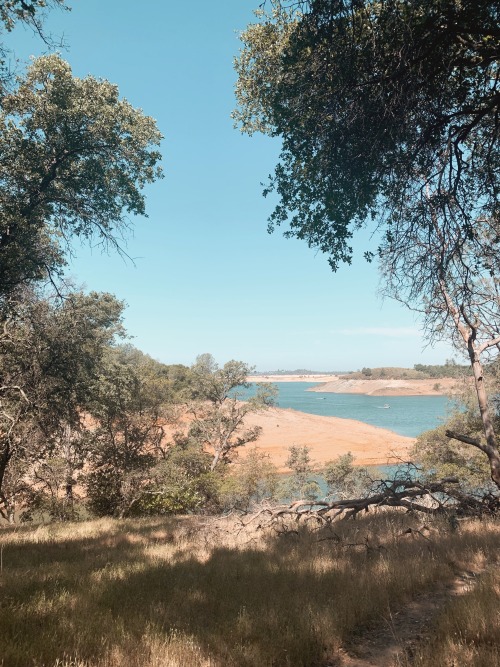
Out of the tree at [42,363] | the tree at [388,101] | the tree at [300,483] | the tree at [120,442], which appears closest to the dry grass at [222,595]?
the tree at [42,363]

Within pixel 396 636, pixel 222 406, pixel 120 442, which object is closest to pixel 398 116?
pixel 396 636

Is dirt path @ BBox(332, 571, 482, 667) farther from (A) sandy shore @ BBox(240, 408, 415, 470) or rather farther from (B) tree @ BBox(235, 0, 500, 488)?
(A) sandy shore @ BBox(240, 408, 415, 470)

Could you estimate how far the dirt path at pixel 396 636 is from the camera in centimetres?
374

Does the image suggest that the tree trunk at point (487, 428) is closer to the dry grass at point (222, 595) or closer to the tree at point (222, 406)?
the dry grass at point (222, 595)

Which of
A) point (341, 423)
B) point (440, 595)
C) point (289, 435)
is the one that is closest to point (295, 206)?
point (440, 595)

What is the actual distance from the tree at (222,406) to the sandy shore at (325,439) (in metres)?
18.7

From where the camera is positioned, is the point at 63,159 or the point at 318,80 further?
the point at 63,159

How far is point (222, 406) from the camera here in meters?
32.0

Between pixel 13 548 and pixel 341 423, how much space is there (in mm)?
82743

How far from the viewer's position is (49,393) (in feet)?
38.0

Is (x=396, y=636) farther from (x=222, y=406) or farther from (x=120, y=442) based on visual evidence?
(x=222, y=406)

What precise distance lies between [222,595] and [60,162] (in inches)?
380

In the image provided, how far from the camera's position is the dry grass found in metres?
3.59

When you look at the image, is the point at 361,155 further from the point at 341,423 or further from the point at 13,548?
the point at 341,423
